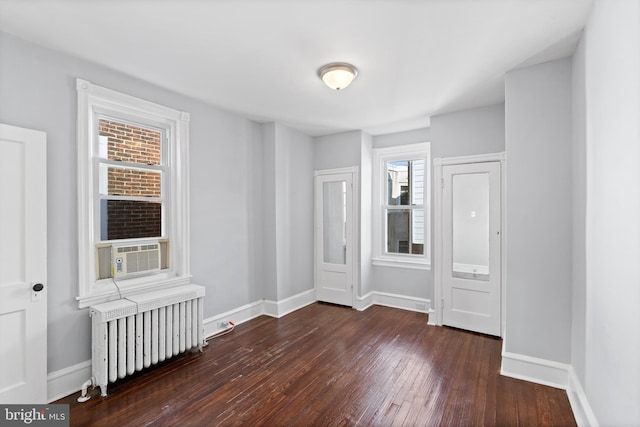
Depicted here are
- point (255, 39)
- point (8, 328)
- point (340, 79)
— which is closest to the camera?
point (8, 328)

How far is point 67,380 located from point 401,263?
13.4ft

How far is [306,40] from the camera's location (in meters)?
2.31

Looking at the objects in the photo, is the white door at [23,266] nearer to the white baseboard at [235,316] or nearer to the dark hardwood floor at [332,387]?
the dark hardwood floor at [332,387]

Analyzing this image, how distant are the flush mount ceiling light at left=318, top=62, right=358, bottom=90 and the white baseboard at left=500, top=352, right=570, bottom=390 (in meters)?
2.90

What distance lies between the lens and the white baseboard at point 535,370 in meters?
2.59

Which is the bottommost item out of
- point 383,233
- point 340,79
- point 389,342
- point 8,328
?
point 389,342

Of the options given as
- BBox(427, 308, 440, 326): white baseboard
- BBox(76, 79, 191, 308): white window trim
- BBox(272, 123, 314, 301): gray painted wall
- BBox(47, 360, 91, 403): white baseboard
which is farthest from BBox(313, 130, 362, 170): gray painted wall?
BBox(47, 360, 91, 403): white baseboard

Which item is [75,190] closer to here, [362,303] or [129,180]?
[129,180]

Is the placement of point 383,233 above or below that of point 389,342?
above

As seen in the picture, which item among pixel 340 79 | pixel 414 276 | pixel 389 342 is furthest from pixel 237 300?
pixel 340 79

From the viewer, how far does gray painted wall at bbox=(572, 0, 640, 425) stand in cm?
138

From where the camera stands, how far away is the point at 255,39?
2.30 m

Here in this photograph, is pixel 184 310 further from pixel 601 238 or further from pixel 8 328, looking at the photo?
pixel 601 238

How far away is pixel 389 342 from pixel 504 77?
9.86 ft
